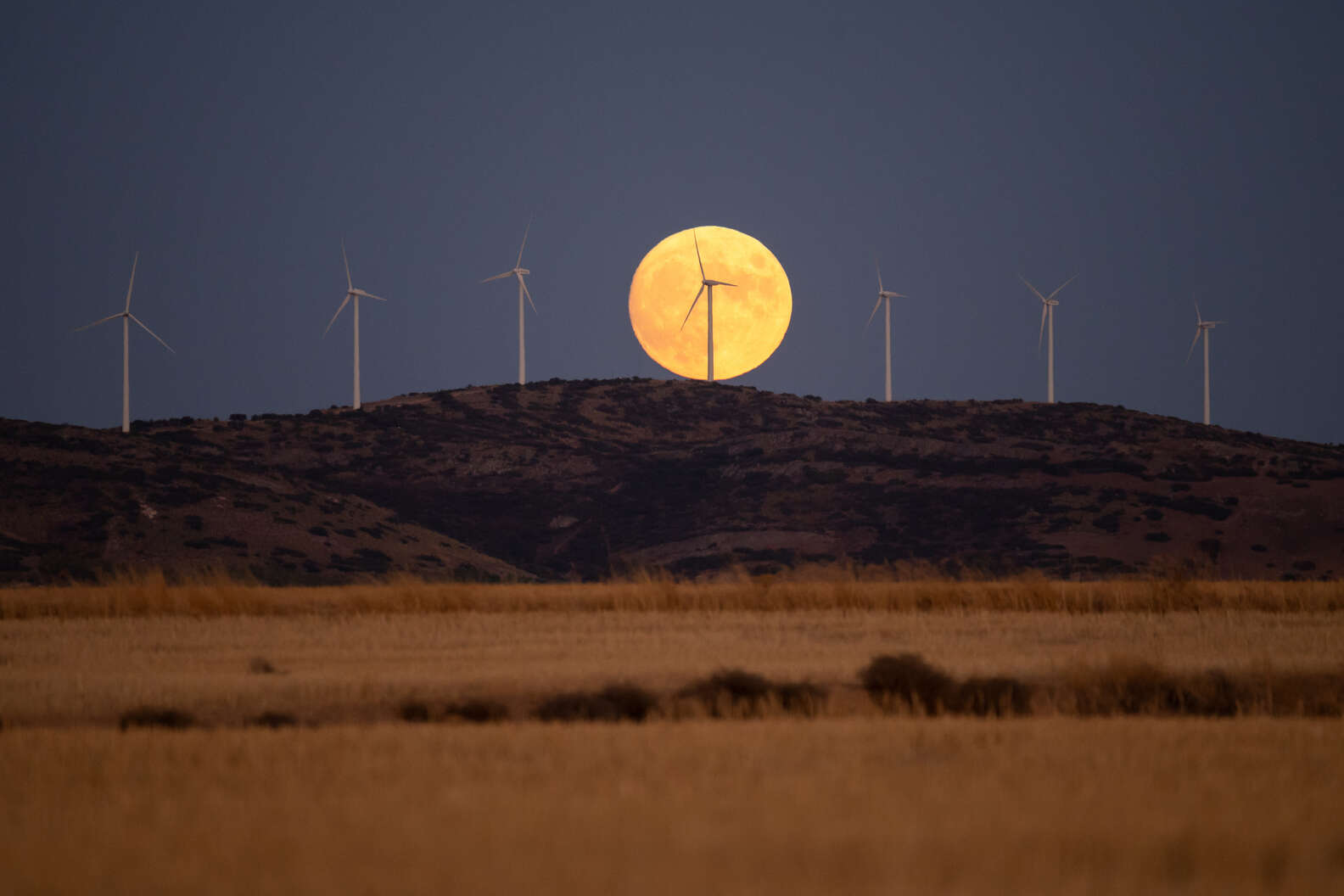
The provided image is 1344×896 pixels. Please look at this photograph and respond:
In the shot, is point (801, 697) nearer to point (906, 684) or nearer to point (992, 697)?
point (906, 684)

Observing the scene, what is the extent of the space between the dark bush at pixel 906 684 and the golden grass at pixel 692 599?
43.3 feet

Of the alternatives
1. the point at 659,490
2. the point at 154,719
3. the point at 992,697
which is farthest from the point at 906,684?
the point at 659,490

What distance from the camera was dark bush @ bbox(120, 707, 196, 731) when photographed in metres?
18.7

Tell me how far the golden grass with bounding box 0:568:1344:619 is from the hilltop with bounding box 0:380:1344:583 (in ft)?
84.0

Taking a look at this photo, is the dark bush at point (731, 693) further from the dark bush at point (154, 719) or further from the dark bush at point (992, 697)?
the dark bush at point (154, 719)

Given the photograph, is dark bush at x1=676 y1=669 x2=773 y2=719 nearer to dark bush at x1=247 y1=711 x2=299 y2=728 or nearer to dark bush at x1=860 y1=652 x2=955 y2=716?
dark bush at x1=860 y1=652 x2=955 y2=716

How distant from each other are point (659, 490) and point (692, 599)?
5812cm

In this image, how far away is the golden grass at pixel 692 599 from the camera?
33.6m

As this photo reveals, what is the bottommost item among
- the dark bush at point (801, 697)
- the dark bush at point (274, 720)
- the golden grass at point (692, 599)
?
the dark bush at point (274, 720)

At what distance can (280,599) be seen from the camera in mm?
34781

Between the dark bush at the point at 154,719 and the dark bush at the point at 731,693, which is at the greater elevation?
the dark bush at the point at 731,693

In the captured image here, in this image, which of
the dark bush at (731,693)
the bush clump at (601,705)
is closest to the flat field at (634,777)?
the bush clump at (601,705)

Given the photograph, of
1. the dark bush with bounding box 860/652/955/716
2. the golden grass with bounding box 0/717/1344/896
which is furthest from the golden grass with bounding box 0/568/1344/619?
the golden grass with bounding box 0/717/1344/896

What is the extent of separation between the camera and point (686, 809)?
41.5 ft
